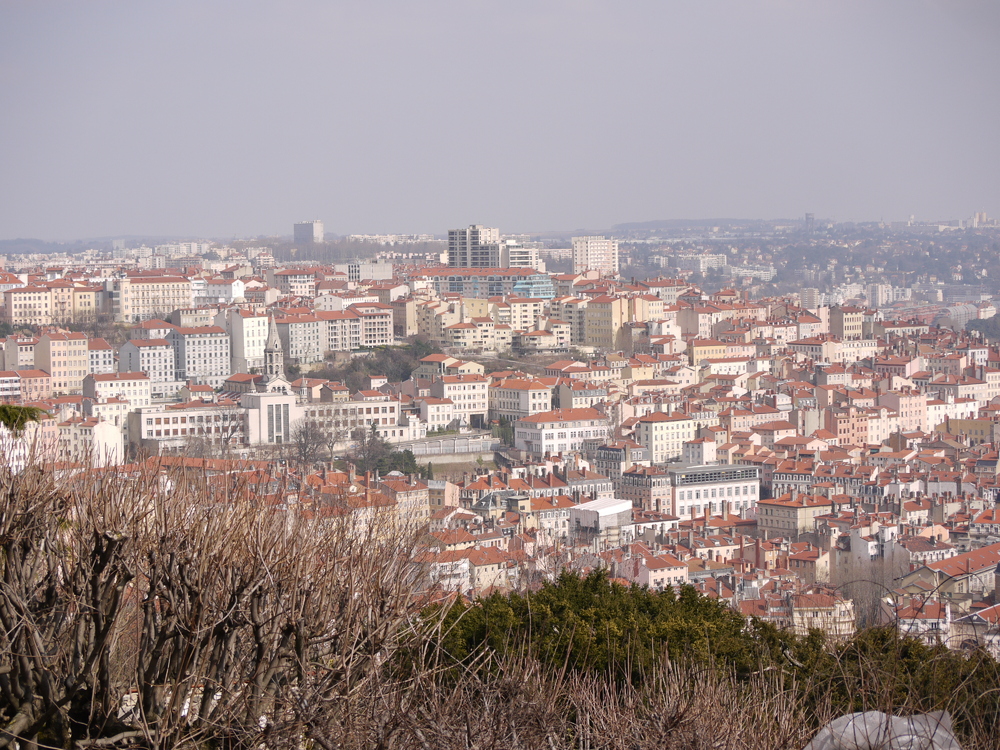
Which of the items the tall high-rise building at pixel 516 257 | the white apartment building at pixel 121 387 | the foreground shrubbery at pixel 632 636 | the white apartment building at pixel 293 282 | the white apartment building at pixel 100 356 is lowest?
the white apartment building at pixel 121 387

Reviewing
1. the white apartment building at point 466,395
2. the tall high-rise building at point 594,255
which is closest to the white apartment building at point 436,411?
the white apartment building at point 466,395

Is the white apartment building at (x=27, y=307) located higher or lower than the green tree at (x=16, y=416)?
lower

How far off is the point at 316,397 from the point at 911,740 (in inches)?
771

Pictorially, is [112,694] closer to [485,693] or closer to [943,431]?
[485,693]

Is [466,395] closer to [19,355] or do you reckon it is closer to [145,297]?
[19,355]

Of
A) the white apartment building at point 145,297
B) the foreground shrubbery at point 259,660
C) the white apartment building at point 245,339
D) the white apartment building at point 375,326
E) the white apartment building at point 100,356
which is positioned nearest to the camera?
the foreground shrubbery at point 259,660

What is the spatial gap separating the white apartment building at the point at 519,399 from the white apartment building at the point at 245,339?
456cm

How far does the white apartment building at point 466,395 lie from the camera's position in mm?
22516

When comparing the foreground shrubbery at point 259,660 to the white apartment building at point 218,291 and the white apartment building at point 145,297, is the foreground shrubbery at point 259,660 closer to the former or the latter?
the white apartment building at point 145,297

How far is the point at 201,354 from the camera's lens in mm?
24750

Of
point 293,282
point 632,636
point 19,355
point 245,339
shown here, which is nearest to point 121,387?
point 19,355


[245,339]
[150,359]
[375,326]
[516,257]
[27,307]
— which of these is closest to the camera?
[150,359]

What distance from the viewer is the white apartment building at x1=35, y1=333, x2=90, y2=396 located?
22288 millimetres

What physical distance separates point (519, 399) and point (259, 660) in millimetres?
19423
